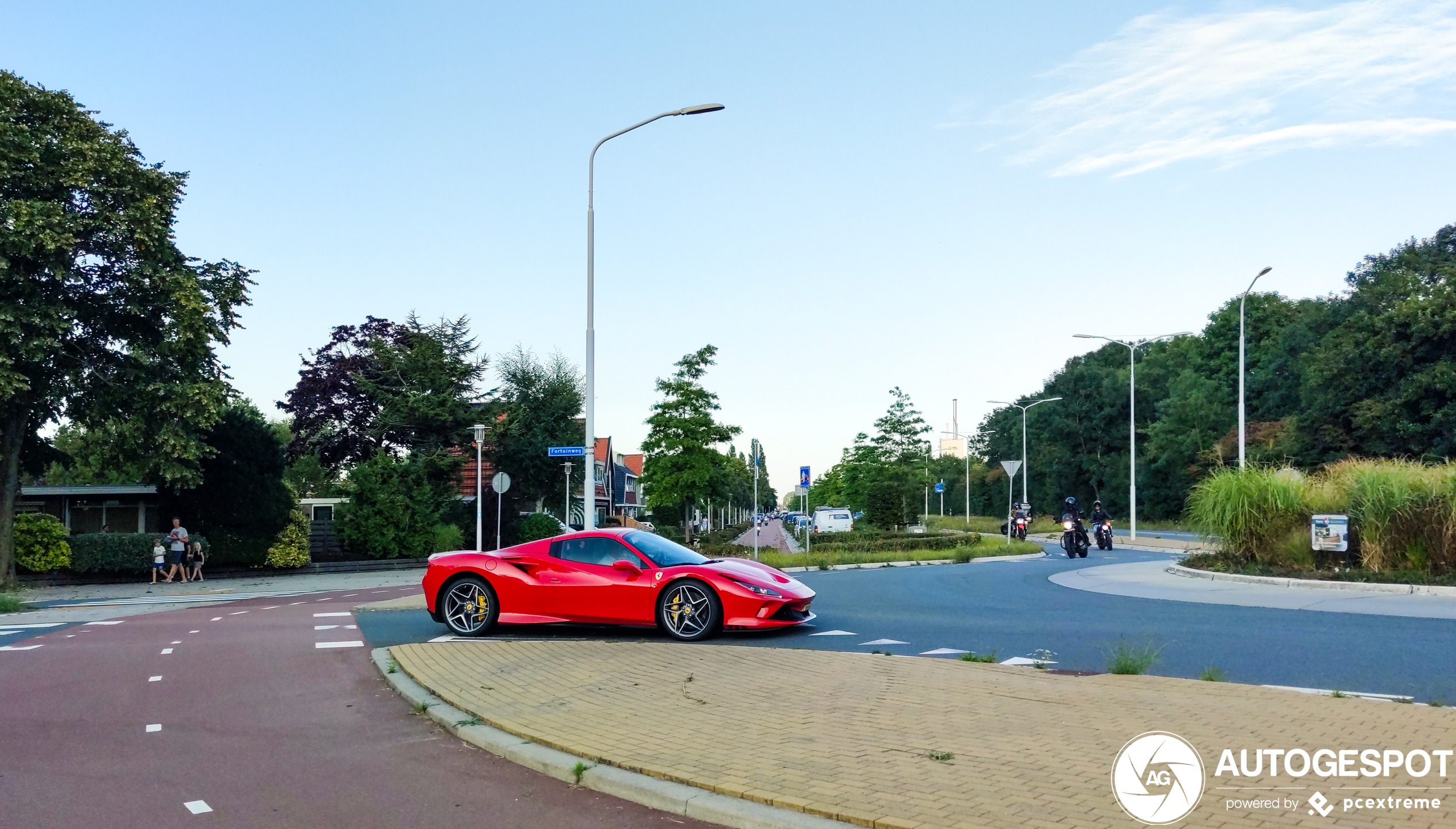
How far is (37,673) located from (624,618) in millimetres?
5835

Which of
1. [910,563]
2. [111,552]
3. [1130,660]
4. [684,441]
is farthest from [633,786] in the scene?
[684,441]

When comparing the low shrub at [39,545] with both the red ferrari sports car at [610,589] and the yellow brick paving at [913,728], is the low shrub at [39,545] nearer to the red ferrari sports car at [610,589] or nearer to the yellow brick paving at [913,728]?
the red ferrari sports car at [610,589]

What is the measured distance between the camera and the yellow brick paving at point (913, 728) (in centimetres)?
503

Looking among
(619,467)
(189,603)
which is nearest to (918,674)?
(189,603)

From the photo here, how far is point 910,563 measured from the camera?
27.3 metres

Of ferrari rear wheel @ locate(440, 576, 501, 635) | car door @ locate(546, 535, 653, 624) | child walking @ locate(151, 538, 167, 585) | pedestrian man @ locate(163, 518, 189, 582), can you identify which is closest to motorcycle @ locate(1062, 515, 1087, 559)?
car door @ locate(546, 535, 653, 624)

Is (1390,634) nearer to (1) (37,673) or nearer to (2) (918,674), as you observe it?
(2) (918,674)

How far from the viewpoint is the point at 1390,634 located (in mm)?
11023

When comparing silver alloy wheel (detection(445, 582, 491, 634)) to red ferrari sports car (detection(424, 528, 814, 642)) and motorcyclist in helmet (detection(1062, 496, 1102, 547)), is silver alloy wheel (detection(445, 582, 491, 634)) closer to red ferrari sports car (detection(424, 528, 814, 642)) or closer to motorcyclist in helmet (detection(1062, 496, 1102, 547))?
red ferrari sports car (detection(424, 528, 814, 642))

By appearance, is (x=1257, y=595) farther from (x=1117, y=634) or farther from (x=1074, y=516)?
(x=1074, y=516)

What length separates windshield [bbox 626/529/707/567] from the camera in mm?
11992

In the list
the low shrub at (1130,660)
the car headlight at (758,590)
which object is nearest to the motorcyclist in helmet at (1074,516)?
the car headlight at (758,590)

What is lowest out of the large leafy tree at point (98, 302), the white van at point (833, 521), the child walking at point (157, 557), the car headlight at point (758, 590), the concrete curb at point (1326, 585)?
the white van at point (833, 521)

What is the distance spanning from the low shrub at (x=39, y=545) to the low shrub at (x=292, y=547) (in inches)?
207
